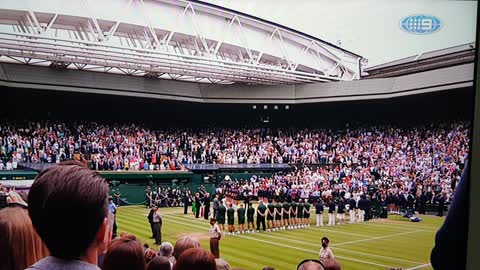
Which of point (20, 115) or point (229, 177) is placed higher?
point (20, 115)

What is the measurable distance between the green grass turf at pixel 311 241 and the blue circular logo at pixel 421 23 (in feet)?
16.2

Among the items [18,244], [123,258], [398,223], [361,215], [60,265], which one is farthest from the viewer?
[361,215]

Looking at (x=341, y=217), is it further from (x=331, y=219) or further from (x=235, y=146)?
(x=235, y=146)

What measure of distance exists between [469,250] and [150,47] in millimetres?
12156

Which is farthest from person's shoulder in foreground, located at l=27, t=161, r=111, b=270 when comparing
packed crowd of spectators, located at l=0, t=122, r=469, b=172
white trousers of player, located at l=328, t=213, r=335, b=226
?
white trousers of player, located at l=328, t=213, r=335, b=226

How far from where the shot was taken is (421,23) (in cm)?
893

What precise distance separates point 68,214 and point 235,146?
17.0 metres

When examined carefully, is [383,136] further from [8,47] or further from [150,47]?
[8,47]

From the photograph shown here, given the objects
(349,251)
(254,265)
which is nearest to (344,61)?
(349,251)

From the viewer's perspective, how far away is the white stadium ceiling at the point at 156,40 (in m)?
11.2

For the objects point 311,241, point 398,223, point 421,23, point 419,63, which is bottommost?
point 311,241

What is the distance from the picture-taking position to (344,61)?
17.3m

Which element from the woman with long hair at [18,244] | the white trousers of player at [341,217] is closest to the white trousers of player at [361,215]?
the white trousers of player at [341,217]

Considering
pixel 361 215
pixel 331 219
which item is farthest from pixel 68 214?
pixel 361 215
